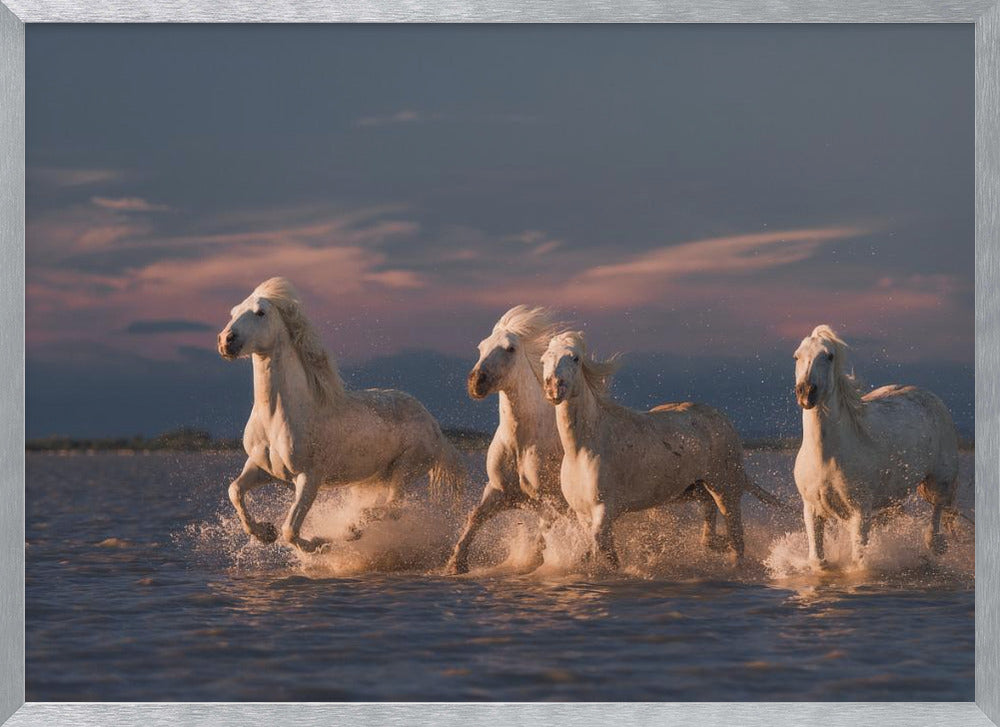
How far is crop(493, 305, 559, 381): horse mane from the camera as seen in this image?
30.6 feet

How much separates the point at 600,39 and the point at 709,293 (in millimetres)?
3324

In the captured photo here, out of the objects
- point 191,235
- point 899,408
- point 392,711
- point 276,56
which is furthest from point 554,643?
point 191,235

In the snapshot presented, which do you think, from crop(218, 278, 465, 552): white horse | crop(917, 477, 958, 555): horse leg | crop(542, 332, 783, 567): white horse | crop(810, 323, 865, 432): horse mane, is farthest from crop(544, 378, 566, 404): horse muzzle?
crop(917, 477, 958, 555): horse leg

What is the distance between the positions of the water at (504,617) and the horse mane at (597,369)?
0.86m

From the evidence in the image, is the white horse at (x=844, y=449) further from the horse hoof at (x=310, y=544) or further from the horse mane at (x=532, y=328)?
the horse hoof at (x=310, y=544)

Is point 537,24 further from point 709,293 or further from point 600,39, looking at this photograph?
point 709,293

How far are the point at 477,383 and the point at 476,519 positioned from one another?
83cm

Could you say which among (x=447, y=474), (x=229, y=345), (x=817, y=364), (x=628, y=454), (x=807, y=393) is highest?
(x=229, y=345)

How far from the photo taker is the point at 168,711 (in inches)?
265

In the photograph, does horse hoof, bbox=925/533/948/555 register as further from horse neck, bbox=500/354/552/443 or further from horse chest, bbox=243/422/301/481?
horse chest, bbox=243/422/301/481

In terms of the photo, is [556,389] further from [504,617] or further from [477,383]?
[504,617]

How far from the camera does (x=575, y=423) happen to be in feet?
29.3

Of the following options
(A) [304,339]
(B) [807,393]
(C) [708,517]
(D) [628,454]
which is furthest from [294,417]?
(B) [807,393]

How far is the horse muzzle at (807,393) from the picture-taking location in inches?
333
